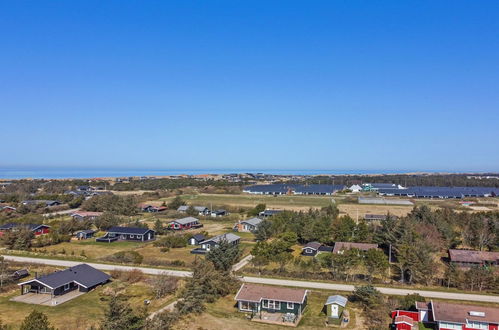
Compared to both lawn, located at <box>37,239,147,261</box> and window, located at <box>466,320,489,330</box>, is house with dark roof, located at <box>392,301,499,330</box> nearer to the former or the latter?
window, located at <box>466,320,489,330</box>

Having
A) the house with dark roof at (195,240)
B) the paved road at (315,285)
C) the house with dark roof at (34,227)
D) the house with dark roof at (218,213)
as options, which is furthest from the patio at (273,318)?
the house with dark roof at (218,213)

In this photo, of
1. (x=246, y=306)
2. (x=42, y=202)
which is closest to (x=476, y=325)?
(x=246, y=306)

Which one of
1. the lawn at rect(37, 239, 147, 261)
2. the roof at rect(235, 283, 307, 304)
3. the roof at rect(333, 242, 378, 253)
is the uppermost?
the roof at rect(333, 242, 378, 253)

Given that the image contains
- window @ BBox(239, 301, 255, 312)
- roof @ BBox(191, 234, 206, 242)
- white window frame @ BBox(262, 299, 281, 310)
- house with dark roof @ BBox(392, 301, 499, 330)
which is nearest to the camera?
house with dark roof @ BBox(392, 301, 499, 330)

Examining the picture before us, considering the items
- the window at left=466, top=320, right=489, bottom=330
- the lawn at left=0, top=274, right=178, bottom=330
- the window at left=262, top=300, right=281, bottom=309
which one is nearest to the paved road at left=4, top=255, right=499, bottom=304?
the lawn at left=0, top=274, right=178, bottom=330

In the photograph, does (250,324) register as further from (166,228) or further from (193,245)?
(166,228)

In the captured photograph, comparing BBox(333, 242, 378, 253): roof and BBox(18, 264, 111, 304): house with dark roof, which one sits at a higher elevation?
BBox(333, 242, 378, 253): roof

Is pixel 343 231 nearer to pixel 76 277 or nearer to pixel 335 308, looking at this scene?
pixel 335 308
